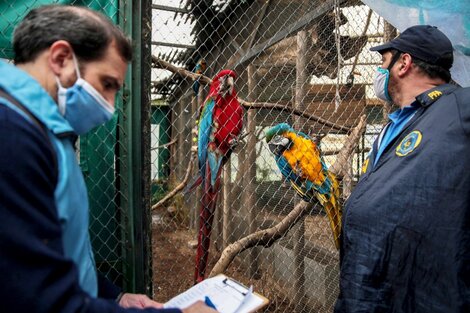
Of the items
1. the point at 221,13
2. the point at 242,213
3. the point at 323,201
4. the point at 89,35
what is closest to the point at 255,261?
the point at 242,213

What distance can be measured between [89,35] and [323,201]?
85.4 inches

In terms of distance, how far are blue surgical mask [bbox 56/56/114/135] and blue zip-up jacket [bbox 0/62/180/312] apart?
0.05 metres

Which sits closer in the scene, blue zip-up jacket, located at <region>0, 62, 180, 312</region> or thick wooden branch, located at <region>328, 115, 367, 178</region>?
blue zip-up jacket, located at <region>0, 62, 180, 312</region>

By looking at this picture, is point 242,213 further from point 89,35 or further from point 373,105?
point 89,35

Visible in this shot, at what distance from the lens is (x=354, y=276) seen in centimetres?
137

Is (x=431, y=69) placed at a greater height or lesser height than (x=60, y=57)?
greater

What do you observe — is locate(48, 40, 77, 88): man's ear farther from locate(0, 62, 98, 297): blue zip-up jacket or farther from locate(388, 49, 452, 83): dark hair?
locate(388, 49, 452, 83): dark hair

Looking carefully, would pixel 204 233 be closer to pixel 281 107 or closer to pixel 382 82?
pixel 281 107

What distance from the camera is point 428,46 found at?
151 centimetres

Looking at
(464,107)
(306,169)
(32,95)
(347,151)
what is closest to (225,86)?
(306,169)

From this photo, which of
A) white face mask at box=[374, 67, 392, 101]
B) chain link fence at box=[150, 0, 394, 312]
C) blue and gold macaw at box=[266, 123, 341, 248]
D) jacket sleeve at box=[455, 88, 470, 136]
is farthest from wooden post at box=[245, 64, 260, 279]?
jacket sleeve at box=[455, 88, 470, 136]

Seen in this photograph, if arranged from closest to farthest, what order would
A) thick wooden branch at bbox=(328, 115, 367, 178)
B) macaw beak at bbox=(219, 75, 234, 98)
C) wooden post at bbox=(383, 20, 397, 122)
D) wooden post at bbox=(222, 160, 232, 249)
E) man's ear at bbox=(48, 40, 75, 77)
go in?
man's ear at bbox=(48, 40, 75, 77)
wooden post at bbox=(383, 20, 397, 122)
macaw beak at bbox=(219, 75, 234, 98)
thick wooden branch at bbox=(328, 115, 367, 178)
wooden post at bbox=(222, 160, 232, 249)

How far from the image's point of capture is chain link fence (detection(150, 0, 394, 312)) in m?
2.95

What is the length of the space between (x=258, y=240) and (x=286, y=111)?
1.07 m
